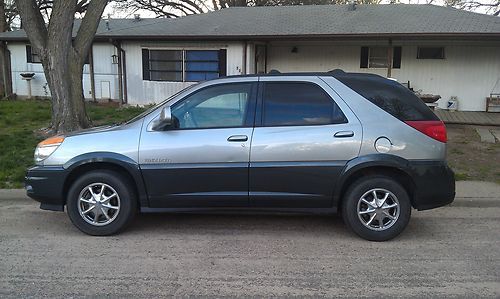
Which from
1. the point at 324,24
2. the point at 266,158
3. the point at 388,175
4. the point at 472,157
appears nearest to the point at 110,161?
the point at 266,158

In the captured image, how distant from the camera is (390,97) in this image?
188 inches

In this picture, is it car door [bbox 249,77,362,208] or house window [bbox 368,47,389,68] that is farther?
house window [bbox 368,47,389,68]

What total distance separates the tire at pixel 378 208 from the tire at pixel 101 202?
7.70ft

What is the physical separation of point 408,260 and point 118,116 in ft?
37.0

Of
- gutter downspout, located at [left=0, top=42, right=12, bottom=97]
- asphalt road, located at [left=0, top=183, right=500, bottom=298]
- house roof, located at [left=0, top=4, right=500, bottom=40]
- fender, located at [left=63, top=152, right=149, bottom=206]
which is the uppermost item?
house roof, located at [left=0, top=4, right=500, bottom=40]

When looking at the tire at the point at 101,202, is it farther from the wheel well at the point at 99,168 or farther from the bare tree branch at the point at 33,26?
the bare tree branch at the point at 33,26

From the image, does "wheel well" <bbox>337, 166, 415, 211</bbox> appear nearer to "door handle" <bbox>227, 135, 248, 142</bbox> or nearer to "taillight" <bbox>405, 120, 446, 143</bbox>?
"taillight" <bbox>405, 120, 446, 143</bbox>

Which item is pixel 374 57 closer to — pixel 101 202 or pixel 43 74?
pixel 43 74

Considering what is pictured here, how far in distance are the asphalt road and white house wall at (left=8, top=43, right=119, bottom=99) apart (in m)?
12.7

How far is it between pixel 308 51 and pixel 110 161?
1372cm

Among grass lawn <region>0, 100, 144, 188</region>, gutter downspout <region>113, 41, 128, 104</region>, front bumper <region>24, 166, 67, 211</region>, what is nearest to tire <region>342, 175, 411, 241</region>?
front bumper <region>24, 166, 67, 211</region>

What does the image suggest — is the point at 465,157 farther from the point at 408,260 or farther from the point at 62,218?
the point at 62,218

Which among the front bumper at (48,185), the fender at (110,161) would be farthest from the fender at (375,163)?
the front bumper at (48,185)

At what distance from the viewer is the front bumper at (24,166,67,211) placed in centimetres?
478
